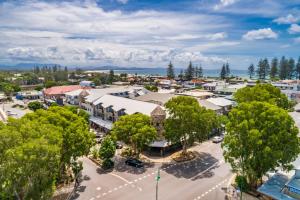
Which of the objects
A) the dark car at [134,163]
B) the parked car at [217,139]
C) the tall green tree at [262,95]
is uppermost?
the tall green tree at [262,95]

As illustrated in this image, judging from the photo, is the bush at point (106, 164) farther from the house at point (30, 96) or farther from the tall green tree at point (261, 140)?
the house at point (30, 96)

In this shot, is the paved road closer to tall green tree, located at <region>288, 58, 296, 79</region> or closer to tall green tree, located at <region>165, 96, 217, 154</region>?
tall green tree, located at <region>165, 96, 217, 154</region>

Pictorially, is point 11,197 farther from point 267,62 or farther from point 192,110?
point 267,62

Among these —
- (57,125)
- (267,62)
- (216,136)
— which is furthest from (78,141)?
(267,62)

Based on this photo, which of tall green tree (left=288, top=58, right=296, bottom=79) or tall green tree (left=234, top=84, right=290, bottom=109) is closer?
tall green tree (left=234, top=84, right=290, bottom=109)

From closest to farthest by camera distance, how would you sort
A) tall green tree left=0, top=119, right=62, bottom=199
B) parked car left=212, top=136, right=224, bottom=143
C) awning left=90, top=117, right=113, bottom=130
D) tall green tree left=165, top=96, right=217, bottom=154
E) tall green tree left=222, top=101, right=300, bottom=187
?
tall green tree left=0, top=119, right=62, bottom=199 → tall green tree left=222, top=101, right=300, bottom=187 → tall green tree left=165, top=96, right=217, bottom=154 → parked car left=212, top=136, right=224, bottom=143 → awning left=90, top=117, right=113, bottom=130

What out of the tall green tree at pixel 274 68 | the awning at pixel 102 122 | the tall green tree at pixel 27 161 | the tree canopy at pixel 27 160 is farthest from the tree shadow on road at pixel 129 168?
the tall green tree at pixel 274 68

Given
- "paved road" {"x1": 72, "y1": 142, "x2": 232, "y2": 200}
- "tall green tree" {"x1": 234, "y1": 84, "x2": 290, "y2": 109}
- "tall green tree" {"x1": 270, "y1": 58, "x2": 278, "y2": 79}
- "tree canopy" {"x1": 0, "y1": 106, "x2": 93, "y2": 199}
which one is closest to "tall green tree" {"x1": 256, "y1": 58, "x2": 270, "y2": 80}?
"tall green tree" {"x1": 270, "y1": 58, "x2": 278, "y2": 79}

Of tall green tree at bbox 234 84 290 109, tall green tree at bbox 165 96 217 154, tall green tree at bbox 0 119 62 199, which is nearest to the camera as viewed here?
tall green tree at bbox 0 119 62 199
